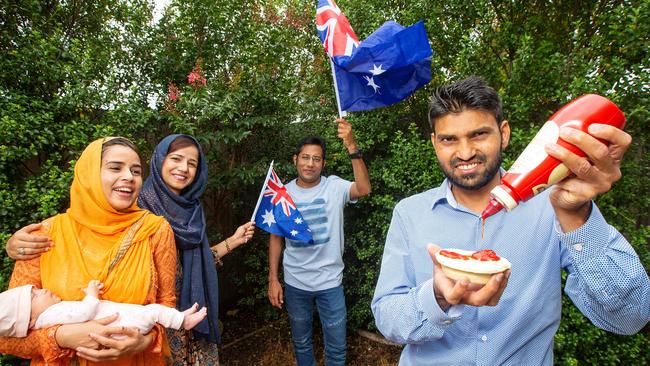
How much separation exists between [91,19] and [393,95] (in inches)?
148

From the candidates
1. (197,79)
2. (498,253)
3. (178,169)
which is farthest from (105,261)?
(197,79)

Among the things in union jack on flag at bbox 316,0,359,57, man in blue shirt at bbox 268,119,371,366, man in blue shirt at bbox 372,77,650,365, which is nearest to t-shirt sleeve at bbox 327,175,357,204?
man in blue shirt at bbox 268,119,371,366

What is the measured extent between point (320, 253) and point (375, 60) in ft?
6.29

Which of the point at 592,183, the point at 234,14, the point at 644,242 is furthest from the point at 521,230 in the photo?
the point at 234,14

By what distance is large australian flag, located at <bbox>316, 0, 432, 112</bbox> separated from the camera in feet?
9.97

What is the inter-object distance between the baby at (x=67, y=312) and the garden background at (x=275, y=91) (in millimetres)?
1186

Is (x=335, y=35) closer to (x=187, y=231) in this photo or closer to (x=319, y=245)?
(x=319, y=245)

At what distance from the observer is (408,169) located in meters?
3.62

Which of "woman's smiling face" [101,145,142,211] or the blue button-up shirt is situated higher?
"woman's smiling face" [101,145,142,211]

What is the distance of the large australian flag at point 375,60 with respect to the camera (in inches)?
120

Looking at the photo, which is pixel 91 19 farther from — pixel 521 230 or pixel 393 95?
pixel 521 230

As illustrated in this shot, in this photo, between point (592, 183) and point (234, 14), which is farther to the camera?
point (234, 14)

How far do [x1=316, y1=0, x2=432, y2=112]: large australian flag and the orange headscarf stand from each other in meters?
2.14

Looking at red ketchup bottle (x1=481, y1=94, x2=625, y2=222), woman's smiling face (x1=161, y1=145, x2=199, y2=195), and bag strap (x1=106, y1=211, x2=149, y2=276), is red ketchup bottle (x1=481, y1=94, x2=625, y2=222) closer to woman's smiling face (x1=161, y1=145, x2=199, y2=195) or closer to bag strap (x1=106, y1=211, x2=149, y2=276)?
bag strap (x1=106, y1=211, x2=149, y2=276)
